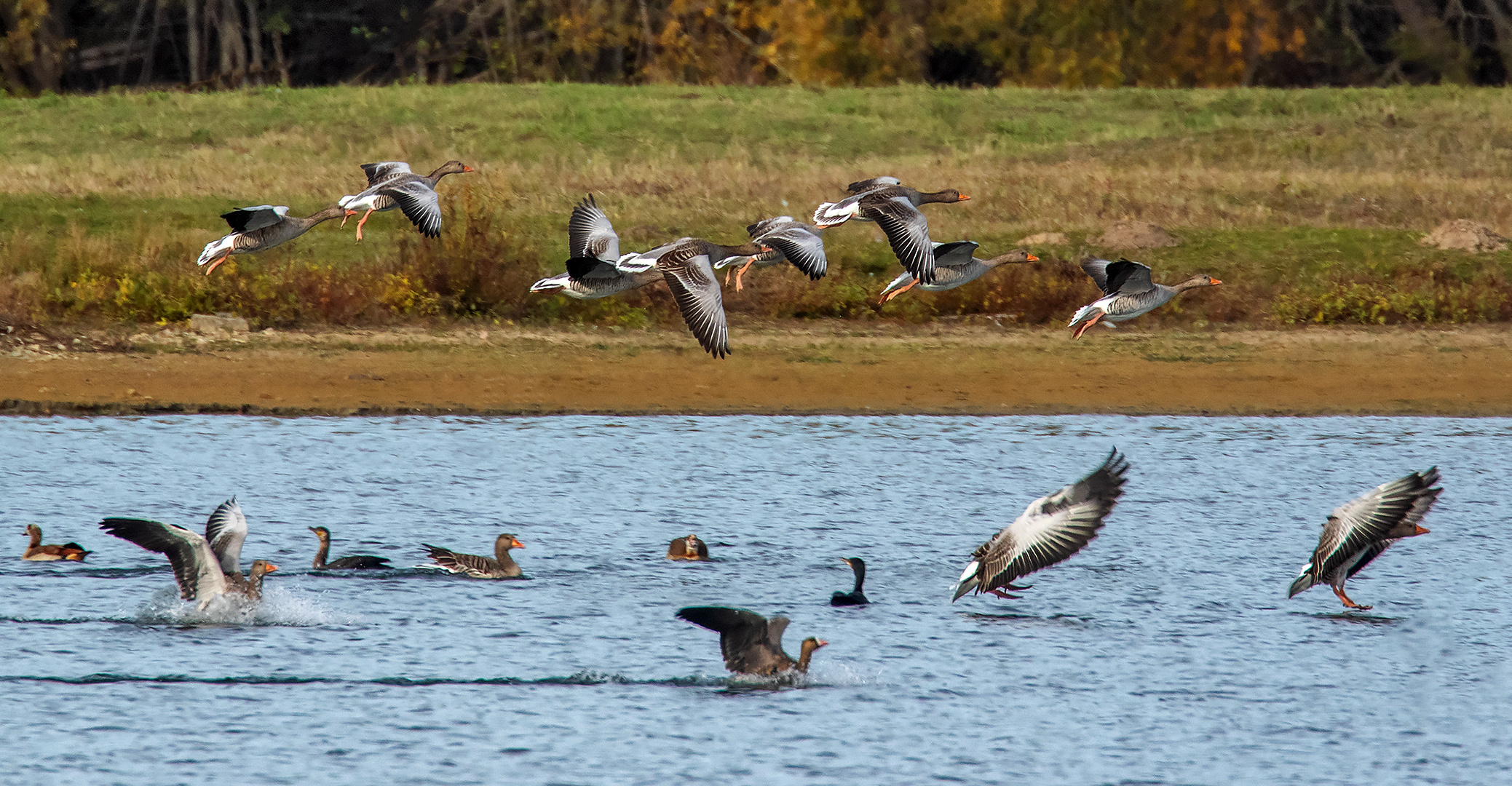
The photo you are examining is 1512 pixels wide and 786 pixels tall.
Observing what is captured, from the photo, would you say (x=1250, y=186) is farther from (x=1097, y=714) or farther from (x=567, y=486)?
(x=1097, y=714)

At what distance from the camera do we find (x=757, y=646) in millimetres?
9609

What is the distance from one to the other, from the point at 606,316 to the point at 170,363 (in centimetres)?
427

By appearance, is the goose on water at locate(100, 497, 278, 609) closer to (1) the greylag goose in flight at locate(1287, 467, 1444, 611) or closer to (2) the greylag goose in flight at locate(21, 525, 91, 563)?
(2) the greylag goose in flight at locate(21, 525, 91, 563)

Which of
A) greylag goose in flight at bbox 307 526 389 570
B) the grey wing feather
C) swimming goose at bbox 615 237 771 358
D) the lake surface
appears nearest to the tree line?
the lake surface

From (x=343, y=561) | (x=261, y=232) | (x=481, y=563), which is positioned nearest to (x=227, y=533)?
(x=343, y=561)

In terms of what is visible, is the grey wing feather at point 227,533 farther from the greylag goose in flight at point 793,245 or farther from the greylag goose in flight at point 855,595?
the greylag goose in flight at point 793,245

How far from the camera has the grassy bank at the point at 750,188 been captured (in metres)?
20.0

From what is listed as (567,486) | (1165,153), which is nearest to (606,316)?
(567,486)

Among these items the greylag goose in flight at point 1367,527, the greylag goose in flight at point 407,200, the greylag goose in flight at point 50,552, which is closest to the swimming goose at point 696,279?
the greylag goose in flight at point 407,200

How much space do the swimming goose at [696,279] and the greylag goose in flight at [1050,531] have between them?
2591 millimetres

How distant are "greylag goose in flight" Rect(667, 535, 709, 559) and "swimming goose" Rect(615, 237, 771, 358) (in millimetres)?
1135

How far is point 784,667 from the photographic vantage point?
385 inches

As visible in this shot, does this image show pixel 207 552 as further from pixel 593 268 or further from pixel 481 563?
pixel 593 268

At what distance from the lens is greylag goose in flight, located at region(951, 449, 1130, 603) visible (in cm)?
966
